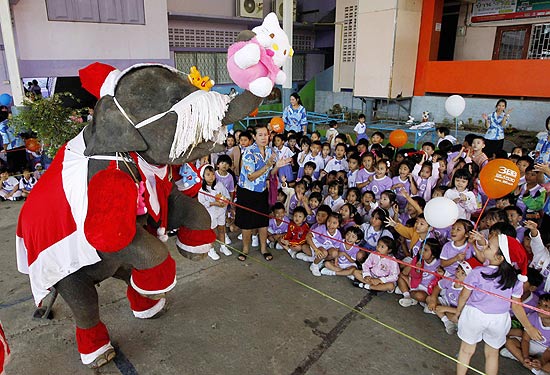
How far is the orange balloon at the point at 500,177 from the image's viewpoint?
11.1 feet

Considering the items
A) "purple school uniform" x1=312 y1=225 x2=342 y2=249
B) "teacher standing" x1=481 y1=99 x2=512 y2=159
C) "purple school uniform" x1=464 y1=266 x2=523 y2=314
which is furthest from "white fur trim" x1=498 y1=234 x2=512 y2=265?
"teacher standing" x1=481 y1=99 x2=512 y2=159

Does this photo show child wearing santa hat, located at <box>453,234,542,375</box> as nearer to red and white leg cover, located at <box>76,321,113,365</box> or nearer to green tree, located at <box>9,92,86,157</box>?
red and white leg cover, located at <box>76,321,113,365</box>

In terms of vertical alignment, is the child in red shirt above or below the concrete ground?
above

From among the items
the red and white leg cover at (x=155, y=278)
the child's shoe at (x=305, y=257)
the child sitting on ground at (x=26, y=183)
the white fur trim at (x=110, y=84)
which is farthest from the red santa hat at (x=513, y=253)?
the child sitting on ground at (x=26, y=183)

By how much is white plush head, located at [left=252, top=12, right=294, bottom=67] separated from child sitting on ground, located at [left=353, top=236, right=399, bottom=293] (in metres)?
2.45

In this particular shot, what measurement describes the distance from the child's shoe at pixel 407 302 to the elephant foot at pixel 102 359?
2.50 meters

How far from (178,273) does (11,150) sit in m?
5.45

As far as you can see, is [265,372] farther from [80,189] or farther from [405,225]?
[405,225]

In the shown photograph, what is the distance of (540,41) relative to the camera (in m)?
9.50

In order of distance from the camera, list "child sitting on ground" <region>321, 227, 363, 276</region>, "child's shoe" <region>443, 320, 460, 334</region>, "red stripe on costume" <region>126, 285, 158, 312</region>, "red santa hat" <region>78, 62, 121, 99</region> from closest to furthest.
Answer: "red santa hat" <region>78, 62, 121, 99</region> < "red stripe on costume" <region>126, 285, 158, 312</region> < "child's shoe" <region>443, 320, 460, 334</region> < "child sitting on ground" <region>321, 227, 363, 276</region>

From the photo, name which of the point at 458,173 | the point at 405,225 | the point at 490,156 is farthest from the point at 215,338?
the point at 490,156

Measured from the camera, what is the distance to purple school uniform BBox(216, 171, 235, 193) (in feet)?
16.3

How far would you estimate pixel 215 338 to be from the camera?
10.1 feet

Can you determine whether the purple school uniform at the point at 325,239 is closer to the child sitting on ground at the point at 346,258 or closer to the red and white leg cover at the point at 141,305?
the child sitting on ground at the point at 346,258
